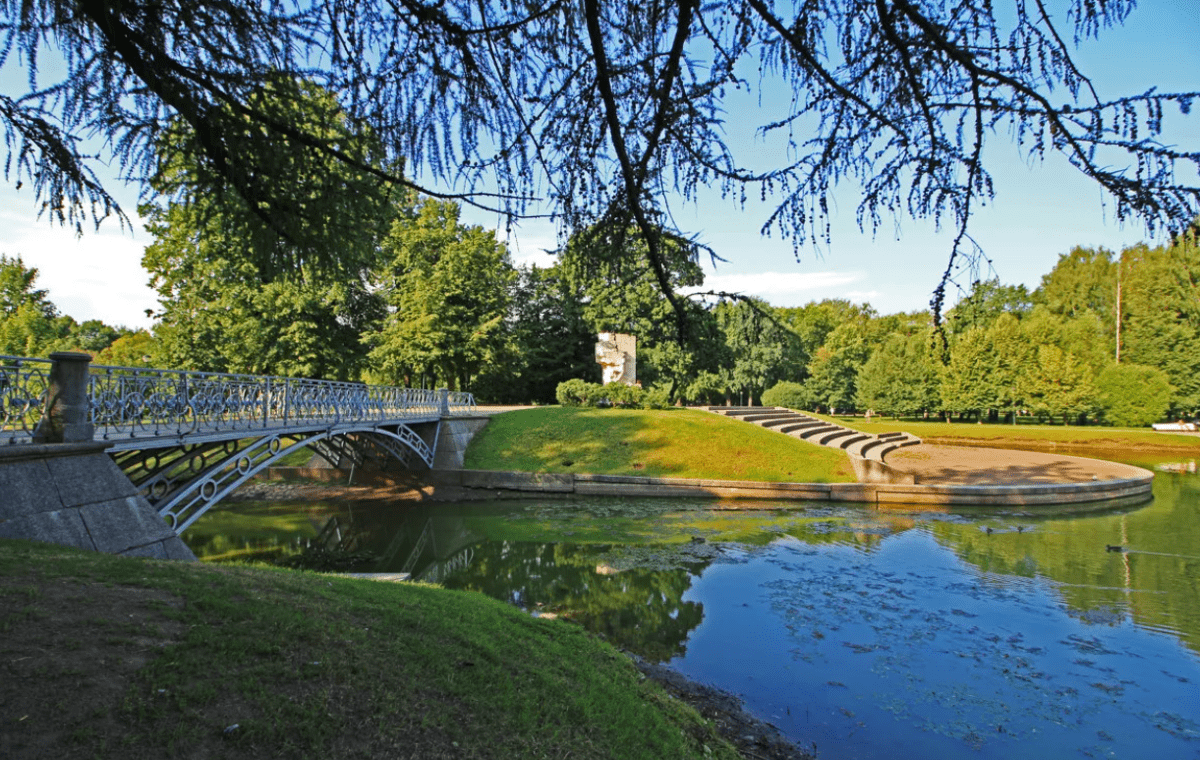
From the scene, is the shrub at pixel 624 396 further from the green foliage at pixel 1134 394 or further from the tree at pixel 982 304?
the green foliage at pixel 1134 394

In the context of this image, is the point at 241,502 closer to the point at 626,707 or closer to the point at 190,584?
the point at 190,584

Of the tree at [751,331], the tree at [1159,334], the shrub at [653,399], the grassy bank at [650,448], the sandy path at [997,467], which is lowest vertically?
the sandy path at [997,467]

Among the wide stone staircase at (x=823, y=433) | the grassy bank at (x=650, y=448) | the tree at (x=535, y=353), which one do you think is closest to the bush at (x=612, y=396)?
the grassy bank at (x=650, y=448)

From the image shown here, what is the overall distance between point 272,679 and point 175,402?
6.45 meters

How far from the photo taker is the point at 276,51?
3.05 metres

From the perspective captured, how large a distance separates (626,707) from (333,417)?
10255 mm

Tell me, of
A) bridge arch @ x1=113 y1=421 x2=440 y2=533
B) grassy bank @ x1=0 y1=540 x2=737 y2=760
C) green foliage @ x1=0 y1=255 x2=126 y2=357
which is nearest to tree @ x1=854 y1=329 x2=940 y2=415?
bridge arch @ x1=113 y1=421 x2=440 y2=533

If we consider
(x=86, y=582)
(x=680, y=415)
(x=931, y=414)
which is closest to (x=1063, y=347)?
(x=931, y=414)

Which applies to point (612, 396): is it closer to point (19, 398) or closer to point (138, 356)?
point (138, 356)

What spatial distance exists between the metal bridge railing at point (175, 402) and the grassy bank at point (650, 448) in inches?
251

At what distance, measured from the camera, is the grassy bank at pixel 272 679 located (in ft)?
8.27

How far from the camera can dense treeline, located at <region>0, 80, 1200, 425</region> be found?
9.98 ft

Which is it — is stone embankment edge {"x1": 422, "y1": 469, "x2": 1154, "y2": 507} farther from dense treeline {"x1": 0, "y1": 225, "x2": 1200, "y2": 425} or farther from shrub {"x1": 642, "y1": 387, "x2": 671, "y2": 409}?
shrub {"x1": 642, "y1": 387, "x2": 671, "y2": 409}

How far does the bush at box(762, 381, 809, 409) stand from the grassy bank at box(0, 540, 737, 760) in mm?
32038
